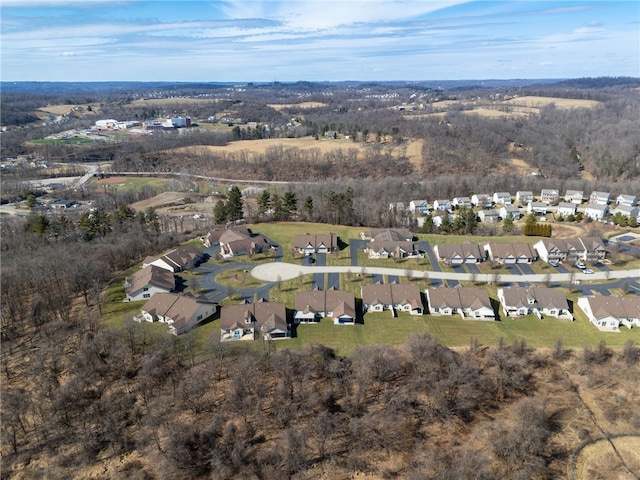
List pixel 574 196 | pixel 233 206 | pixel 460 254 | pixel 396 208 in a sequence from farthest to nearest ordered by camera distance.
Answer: pixel 574 196 < pixel 396 208 < pixel 233 206 < pixel 460 254

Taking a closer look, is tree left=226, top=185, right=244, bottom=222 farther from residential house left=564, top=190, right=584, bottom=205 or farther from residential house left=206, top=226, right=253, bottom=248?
residential house left=564, top=190, right=584, bottom=205

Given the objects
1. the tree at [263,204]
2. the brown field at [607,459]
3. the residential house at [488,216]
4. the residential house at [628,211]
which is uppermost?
the tree at [263,204]

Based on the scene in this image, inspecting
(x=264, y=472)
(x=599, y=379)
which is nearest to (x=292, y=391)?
(x=264, y=472)

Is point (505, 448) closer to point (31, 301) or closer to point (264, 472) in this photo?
point (264, 472)

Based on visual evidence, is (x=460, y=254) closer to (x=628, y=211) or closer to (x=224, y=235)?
(x=224, y=235)

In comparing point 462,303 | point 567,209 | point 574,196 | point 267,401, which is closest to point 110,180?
point 267,401

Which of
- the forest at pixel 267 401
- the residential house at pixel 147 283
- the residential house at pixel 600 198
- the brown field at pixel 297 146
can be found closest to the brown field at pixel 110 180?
the brown field at pixel 297 146

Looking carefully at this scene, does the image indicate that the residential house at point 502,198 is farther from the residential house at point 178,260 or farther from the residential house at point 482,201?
the residential house at point 178,260

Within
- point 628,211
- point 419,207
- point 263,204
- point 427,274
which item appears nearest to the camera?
point 427,274
